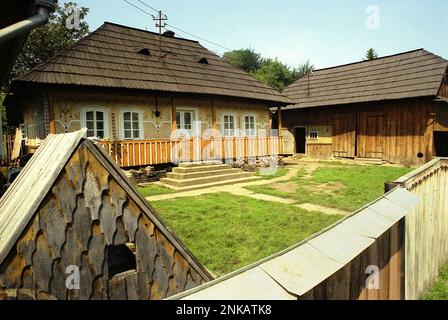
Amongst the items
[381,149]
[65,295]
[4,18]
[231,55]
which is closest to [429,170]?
[65,295]

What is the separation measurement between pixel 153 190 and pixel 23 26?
7103 mm

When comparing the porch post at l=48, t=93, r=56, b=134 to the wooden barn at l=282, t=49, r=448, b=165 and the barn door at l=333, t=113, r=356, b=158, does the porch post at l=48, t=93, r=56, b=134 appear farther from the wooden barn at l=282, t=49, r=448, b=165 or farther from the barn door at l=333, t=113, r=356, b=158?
the barn door at l=333, t=113, r=356, b=158

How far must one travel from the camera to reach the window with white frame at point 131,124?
1264 cm

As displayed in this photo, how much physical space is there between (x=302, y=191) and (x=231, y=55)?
57.4 meters

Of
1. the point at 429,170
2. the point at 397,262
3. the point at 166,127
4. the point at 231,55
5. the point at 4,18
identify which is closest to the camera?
the point at 397,262

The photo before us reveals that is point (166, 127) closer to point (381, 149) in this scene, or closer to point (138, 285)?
point (138, 285)

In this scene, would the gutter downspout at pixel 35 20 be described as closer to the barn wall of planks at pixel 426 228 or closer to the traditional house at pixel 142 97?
the barn wall of planks at pixel 426 228

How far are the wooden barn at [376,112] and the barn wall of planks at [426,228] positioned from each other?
13418mm

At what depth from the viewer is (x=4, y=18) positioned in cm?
467

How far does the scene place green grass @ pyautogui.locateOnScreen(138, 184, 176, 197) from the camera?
9943 mm

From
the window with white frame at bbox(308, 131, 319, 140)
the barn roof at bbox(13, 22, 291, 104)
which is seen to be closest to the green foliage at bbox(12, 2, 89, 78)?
the barn roof at bbox(13, 22, 291, 104)

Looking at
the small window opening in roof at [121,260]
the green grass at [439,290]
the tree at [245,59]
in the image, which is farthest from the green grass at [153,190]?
the tree at [245,59]

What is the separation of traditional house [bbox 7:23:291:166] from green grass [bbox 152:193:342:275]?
5.02m

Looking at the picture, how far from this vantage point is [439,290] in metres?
4.94
